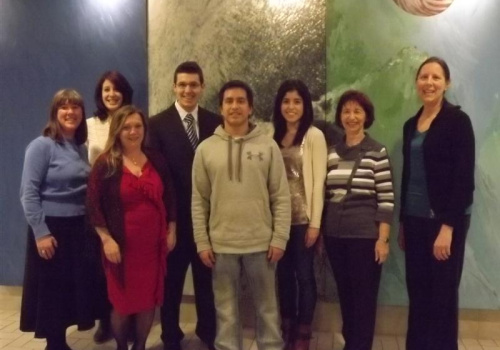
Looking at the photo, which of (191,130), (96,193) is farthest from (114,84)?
(96,193)

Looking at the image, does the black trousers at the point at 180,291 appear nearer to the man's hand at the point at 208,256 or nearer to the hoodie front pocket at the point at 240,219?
the man's hand at the point at 208,256

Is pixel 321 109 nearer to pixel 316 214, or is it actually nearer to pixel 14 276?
pixel 316 214

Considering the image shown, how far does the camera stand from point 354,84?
3049mm

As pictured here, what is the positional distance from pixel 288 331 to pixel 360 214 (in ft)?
2.73

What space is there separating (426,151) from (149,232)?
4.49 feet

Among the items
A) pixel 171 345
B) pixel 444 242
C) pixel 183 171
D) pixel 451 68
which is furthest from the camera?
pixel 451 68

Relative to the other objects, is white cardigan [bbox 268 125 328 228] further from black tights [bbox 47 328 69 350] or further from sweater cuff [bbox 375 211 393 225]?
black tights [bbox 47 328 69 350]

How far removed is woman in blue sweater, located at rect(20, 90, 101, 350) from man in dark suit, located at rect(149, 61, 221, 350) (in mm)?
411

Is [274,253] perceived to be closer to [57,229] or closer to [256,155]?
[256,155]

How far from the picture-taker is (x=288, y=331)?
287 centimetres

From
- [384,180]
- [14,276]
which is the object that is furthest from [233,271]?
[14,276]

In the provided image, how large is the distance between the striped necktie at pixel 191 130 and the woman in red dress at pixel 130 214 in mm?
227

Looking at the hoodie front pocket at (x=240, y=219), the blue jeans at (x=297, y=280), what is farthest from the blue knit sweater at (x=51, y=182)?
the blue jeans at (x=297, y=280)

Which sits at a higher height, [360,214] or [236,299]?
[360,214]
